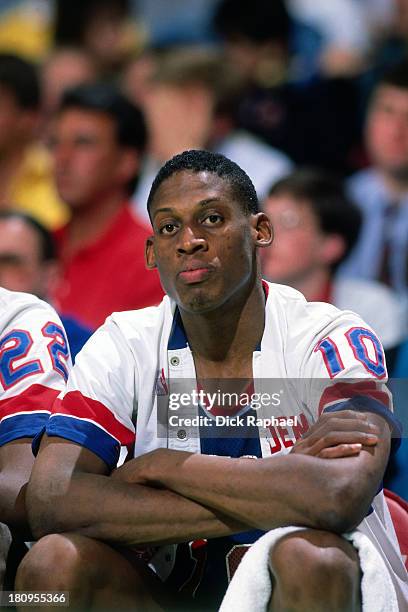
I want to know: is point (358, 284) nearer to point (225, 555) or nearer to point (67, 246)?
point (67, 246)

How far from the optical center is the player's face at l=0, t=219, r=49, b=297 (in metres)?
5.49

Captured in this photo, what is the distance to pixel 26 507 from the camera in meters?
3.13

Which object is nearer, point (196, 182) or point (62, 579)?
point (62, 579)

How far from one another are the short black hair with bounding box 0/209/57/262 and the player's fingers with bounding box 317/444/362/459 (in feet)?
9.56

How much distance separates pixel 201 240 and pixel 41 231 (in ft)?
8.40

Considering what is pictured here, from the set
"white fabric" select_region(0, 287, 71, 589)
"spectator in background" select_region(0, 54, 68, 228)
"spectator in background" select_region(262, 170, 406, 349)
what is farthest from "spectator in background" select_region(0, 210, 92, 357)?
"white fabric" select_region(0, 287, 71, 589)

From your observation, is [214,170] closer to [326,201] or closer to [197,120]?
[326,201]

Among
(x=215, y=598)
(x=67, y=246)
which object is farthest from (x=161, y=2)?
(x=215, y=598)

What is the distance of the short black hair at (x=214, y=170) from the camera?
10.7ft

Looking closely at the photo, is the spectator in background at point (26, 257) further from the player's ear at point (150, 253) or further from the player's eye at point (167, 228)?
the player's eye at point (167, 228)

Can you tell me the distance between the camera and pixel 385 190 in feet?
21.8

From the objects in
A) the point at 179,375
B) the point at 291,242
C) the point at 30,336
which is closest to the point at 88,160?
the point at 291,242

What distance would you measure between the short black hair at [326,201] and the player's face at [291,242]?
0.12 ft

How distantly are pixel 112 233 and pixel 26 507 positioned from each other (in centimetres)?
338
